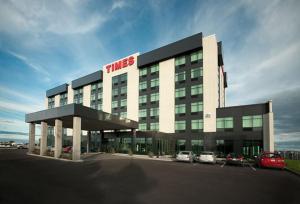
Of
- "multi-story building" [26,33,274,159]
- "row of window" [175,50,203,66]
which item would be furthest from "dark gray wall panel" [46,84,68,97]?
"row of window" [175,50,203,66]

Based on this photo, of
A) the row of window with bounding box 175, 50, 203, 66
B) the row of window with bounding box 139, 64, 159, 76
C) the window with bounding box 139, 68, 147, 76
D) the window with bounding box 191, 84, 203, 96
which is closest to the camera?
the window with bounding box 191, 84, 203, 96

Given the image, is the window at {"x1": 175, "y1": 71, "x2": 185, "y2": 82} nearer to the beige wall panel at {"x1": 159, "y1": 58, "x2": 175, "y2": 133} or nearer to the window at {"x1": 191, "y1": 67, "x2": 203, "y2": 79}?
the beige wall panel at {"x1": 159, "y1": 58, "x2": 175, "y2": 133}

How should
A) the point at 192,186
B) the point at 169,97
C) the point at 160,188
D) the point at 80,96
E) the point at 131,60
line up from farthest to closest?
1. the point at 80,96
2. the point at 131,60
3. the point at 169,97
4. the point at 192,186
5. the point at 160,188

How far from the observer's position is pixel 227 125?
39.8m

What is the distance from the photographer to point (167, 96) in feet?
158

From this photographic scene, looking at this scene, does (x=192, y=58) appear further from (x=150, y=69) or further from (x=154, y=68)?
(x=150, y=69)

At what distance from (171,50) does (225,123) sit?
2031cm

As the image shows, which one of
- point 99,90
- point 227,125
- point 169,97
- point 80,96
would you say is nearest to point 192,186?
point 227,125

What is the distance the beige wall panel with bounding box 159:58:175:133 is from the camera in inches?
1849

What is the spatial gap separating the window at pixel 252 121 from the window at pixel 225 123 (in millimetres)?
2416

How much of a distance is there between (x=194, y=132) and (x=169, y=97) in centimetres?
989

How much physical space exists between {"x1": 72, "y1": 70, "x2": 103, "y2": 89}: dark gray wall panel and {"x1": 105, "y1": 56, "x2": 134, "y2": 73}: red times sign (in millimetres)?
3590

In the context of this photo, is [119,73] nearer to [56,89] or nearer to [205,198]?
[56,89]

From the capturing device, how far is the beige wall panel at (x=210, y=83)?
136 feet
